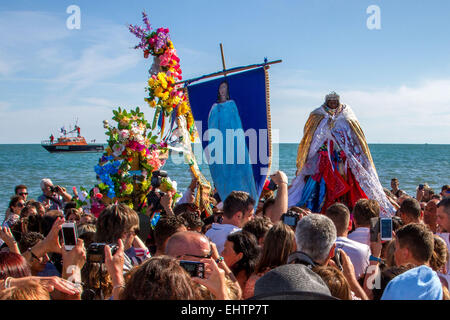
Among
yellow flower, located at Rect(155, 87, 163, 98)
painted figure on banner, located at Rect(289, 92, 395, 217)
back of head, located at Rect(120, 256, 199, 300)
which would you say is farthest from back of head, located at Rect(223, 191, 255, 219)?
painted figure on banner, located at Rect(289, 92, 395, 217)

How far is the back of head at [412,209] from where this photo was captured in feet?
15.3

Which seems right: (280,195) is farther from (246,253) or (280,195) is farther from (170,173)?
(170,173)

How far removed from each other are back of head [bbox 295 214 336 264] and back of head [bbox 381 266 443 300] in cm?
84

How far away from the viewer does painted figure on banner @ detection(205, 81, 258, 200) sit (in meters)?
5.91

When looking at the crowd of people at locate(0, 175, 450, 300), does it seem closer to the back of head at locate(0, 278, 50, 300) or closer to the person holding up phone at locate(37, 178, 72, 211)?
the back of head at locate(0, 278, 50, 300)

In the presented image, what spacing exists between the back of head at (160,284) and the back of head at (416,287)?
2.55ft

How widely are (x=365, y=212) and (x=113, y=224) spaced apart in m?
2.27

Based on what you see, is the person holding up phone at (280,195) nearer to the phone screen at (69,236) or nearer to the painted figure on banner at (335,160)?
the phone screen at (69,236)

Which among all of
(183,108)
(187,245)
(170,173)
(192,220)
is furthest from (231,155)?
(170,173)

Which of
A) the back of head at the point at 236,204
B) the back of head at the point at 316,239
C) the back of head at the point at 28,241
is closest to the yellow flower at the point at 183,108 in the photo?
the back of head at the point at 236,204

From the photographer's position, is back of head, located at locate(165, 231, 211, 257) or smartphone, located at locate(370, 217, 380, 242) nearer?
back of head, located at locate(165, 231, 211, 257)
